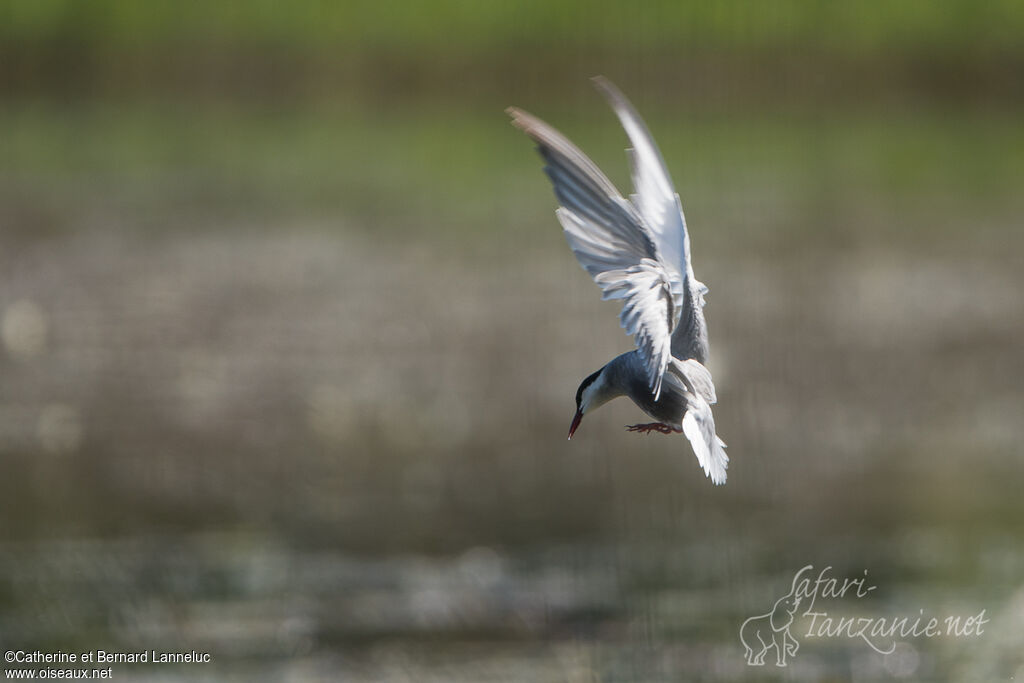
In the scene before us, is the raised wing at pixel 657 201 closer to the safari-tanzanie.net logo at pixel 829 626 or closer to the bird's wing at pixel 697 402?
the bird's wing at pixel 697 402

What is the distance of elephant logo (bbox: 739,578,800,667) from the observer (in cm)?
558

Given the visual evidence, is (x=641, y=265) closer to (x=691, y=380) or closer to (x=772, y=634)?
(x=691, y=380)

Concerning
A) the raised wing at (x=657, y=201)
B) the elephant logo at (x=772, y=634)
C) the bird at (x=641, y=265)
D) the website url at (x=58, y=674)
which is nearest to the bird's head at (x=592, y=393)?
the bird at (x=641, y=265)

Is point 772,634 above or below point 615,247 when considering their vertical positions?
below

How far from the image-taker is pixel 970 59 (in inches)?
778

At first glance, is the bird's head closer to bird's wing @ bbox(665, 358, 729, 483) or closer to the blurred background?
bird's wing @ bbox(665, 358, 729, 483)

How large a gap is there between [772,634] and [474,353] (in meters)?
4.00

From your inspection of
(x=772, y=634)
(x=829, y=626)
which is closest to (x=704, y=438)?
(x=772, y=634)

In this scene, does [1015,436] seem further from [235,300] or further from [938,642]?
[235,300]

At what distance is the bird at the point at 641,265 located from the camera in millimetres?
3225

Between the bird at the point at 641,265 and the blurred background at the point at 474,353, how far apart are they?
2.18m

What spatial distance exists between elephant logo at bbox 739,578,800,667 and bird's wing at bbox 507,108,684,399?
239 centimetres

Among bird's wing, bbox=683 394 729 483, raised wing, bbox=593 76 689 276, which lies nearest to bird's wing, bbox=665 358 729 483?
bird's wing, bbox=683 394 729 483

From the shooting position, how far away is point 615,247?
3412mm
